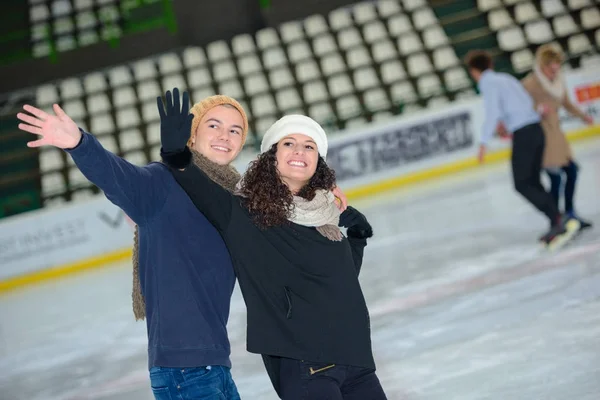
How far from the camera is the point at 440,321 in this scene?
432 centimetres

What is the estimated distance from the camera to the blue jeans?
1866 mm

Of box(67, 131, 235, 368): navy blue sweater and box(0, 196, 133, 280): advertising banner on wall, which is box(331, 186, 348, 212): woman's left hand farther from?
box(0, 196, 133, 280): advertising banner on wall

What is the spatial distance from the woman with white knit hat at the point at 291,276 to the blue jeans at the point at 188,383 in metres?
0.12

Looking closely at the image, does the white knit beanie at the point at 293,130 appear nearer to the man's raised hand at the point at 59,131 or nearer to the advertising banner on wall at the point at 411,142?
the man's raised hand at the point at 59,131

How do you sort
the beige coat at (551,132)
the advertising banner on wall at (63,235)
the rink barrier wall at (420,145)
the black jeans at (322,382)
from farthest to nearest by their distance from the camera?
the rink barrier wall at (420,145)
the advertising banner on wall at (63,235)
the beige coat at (551,132)
the black jeans at (322,382)

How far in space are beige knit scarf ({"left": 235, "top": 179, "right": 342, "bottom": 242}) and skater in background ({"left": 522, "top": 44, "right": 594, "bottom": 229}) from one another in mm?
4294

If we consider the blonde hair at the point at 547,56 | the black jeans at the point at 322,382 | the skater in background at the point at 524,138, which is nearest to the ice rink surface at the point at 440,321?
the skater in background at the point at 524,138

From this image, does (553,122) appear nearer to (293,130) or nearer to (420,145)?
(293,130)

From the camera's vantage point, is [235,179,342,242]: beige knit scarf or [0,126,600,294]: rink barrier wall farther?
[0,126,600,294]: rink barrier wall

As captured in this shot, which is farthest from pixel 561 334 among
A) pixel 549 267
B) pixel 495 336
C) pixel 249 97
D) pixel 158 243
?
pixel 249 97

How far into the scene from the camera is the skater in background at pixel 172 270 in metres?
1.82

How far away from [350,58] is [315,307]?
1348 cm

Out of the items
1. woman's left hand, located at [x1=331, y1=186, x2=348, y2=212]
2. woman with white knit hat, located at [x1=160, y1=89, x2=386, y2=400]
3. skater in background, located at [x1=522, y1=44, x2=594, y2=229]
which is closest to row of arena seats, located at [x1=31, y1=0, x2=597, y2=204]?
skater in background, located at [x1=522, y1=44, x2=594, y2=229]

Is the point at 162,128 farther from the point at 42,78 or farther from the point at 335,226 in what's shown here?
the point at 42,78
